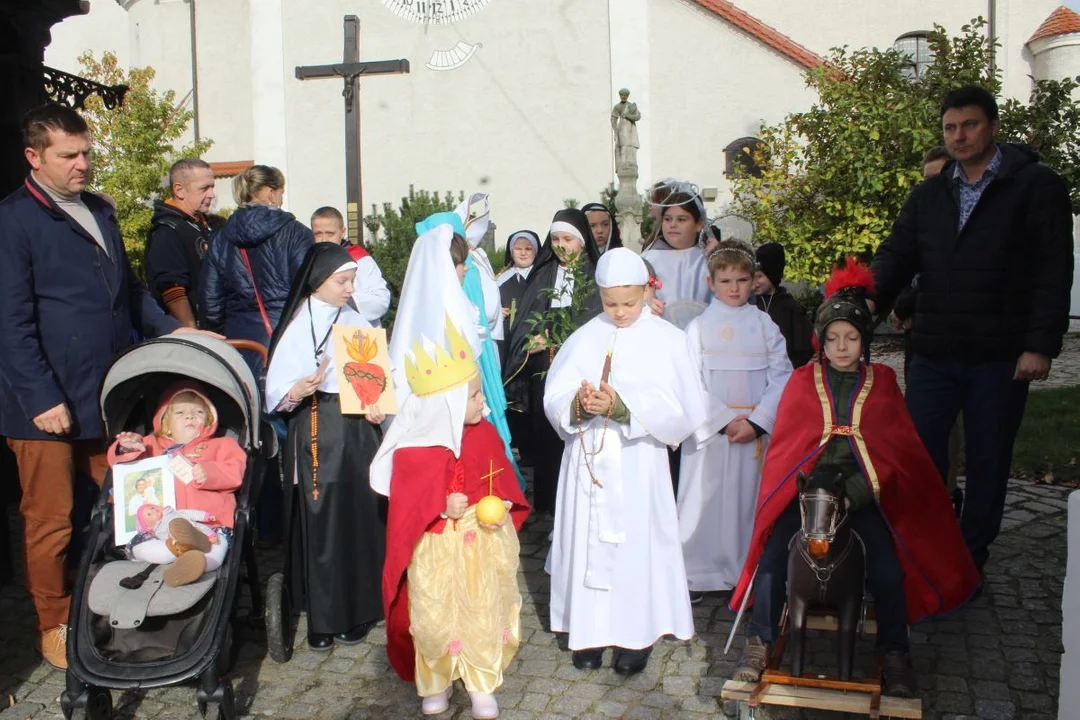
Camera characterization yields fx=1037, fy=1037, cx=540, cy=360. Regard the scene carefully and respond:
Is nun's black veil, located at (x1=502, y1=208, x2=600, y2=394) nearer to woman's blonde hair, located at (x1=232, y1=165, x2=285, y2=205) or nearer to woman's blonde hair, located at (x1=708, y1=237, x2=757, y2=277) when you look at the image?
woman's blonde hair, located at (x1=708, y1=237, x2=757, y2=277)

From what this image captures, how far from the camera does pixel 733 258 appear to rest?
5418mm

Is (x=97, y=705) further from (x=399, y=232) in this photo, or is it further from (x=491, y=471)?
(x=399, y=232)

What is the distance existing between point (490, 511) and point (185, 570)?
1287mm

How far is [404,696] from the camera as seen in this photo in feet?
14.9

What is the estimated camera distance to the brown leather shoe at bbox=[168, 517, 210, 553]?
171 inches

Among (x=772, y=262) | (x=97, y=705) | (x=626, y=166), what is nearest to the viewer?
(x=97, y=705)

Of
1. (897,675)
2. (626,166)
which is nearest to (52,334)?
(897,675)

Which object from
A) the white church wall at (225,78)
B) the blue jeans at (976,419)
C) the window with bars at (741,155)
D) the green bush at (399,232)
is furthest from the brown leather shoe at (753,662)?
the white church wall at (225,78)

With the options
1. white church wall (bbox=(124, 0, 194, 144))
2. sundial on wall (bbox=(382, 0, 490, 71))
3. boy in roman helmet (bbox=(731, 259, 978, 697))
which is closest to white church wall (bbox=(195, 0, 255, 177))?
white church wall (bbox=(124, 0, 194, 144))

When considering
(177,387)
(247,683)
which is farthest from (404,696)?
(177,387)

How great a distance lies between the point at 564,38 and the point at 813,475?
56.4ft

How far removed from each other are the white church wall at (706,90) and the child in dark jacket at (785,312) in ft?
42.1

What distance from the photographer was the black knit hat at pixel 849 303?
4.51 m

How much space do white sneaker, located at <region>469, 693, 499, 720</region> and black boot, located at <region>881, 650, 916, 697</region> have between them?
156 centimetres
